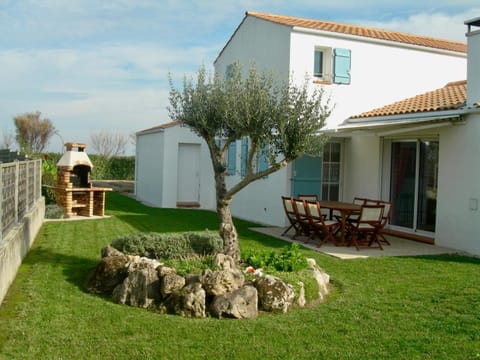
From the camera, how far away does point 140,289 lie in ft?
24.3

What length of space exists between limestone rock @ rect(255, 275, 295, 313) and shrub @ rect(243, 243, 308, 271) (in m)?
0.95

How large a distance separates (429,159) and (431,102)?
1.86 meters

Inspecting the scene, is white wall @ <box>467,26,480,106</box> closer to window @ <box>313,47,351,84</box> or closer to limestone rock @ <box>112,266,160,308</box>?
window @ <box>313,47,351,84</box>

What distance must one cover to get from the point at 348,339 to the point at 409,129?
8151 millimetres

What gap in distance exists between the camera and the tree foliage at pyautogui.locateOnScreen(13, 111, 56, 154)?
162 ft

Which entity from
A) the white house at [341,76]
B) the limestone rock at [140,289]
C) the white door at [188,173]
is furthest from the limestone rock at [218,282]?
the white door at [188,173]

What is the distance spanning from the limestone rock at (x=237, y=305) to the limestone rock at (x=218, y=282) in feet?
0.32

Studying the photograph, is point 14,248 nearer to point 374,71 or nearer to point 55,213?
point 55,213

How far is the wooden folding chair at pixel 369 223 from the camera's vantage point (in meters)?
12.3

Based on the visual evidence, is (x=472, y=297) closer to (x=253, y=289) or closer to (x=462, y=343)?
(x=462, y=343)

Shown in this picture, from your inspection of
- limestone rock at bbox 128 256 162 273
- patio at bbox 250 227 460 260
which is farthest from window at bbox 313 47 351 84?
limestone rock at bbox 128 256 162 273

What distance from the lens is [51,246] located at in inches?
458

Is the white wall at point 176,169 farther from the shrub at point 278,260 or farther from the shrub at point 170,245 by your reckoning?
the shrub at point 278,260

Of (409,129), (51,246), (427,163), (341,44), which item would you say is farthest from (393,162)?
(51,246)
